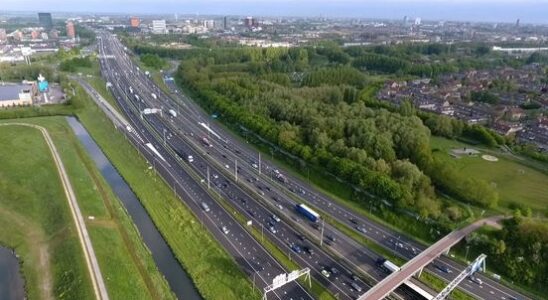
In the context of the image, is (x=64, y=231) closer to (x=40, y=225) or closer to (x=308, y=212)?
(x=40, y=225)

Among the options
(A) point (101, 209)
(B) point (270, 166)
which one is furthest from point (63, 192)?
(B) point (270, 166)

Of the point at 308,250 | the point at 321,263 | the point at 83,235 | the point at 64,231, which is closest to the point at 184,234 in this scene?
the point at 83,235

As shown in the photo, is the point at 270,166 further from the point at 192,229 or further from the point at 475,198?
the point at 475,198

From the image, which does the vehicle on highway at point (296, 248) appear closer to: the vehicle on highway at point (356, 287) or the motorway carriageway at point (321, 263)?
the motorway carriageway at point (321, 263)

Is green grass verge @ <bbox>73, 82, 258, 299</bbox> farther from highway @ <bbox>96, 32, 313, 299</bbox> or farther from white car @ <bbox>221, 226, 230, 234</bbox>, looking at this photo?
white car @ <bbox>221, 226, 230, 234</bbox>

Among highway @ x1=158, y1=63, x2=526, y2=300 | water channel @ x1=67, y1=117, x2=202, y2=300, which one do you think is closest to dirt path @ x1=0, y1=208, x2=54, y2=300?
water channel @ x1=67, y1=117, x2=202, y2=300

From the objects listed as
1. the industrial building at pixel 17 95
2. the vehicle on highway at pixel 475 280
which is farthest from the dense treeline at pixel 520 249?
the industrial building at pixel 17 95
